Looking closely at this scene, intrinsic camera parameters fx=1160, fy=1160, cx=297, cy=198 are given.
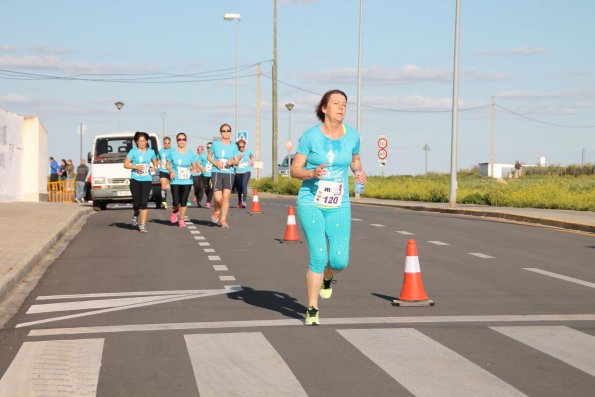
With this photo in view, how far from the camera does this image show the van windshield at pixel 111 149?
3309 centimetres

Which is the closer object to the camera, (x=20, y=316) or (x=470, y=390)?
(x=470, y=390)

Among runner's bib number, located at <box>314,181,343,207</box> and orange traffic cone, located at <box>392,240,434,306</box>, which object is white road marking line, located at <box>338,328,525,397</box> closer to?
runner's bib number, located at <box>314,181,343,207</box>

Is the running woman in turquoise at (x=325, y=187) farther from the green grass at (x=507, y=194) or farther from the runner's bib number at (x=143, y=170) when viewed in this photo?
the green grass at (x=507, y=194)

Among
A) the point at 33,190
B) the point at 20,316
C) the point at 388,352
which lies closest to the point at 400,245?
the point at 20,316

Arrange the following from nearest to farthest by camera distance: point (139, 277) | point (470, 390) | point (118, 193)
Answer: point (470, 390) < point (139, 277) < point (118, 193)

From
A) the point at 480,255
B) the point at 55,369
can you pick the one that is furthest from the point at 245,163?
the point at 55,369

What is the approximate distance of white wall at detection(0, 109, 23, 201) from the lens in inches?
1510

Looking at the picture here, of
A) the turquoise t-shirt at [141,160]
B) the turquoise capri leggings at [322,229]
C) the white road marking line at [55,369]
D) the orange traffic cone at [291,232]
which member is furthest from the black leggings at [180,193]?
the white road marking line at [55,369]

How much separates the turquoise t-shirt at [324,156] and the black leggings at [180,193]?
43.7 feet

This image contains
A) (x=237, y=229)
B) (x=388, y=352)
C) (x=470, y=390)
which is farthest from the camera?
(x=237, y=229)

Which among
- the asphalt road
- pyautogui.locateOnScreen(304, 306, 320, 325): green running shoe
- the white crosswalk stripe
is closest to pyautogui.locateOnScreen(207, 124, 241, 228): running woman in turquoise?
the asphalt road

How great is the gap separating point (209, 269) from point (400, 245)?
16.4ft

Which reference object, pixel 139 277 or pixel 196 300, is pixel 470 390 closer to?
pixel 196 300

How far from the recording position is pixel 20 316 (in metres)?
10.6
